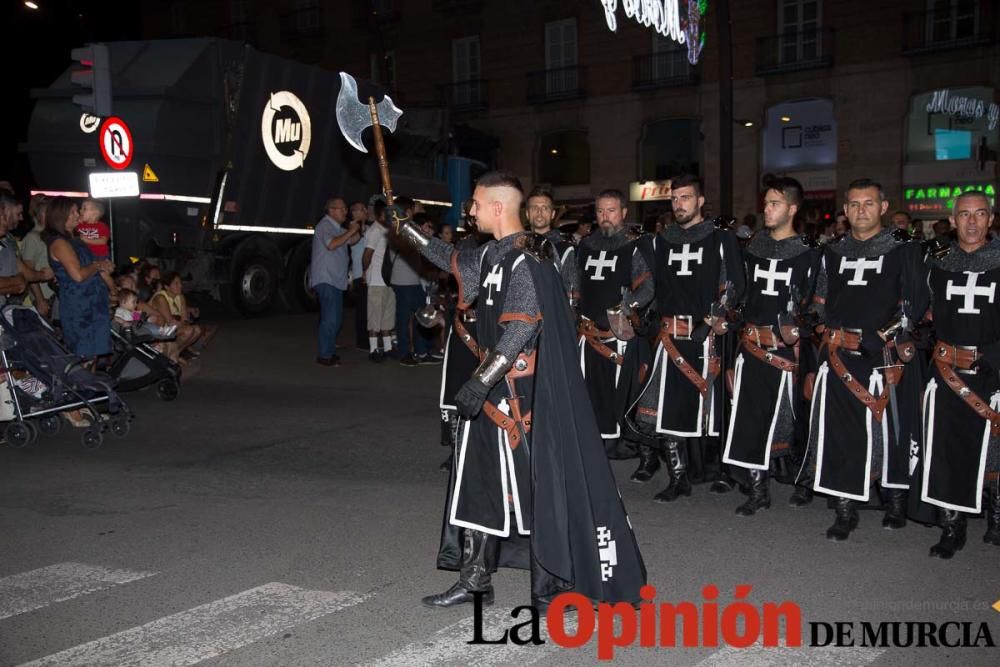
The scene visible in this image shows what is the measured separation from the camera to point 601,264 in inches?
294

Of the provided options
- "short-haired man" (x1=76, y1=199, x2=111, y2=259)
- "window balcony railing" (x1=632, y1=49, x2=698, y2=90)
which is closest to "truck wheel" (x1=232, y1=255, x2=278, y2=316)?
"short-haired man" (x1=76, y1=199, x2=111, y2=259)

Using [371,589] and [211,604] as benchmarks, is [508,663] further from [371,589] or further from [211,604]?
[211,604]

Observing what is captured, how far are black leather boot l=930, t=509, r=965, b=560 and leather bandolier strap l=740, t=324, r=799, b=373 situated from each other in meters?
1.33

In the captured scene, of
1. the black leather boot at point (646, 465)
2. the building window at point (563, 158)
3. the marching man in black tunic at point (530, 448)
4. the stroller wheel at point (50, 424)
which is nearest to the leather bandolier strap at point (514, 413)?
the marching man in black tunic at point (530, 448)

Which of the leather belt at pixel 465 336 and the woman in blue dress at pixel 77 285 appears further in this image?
the woman in blue dress at pixel 77 285

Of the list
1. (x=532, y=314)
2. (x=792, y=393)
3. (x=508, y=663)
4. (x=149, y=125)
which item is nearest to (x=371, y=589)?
(x=508, y=663)

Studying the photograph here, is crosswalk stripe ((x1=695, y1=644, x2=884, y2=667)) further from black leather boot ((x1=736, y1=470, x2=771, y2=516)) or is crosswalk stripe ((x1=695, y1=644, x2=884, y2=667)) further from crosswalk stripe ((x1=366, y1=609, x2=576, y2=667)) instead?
black leather boot ((x1=736, y1=470, x2=771, y2=516))

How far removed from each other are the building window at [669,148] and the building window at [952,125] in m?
6.27

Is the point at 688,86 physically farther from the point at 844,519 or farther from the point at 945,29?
the point at 844,519

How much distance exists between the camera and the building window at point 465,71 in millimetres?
35219

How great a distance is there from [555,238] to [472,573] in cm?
348

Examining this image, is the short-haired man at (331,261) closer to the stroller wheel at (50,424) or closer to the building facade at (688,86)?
the stroller wheel at (50,424)

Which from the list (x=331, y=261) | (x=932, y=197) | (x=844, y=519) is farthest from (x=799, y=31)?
(x=844, y=519)

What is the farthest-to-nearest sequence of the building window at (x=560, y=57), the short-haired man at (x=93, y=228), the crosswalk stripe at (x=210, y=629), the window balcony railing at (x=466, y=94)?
1. the window balcony railing at (x=466, y=94)
2. the building window at (x=560, y=57)
3. the short-haired man at (x=93, y=228)
4. the crosswalk stripe at (x=210, y=629)
